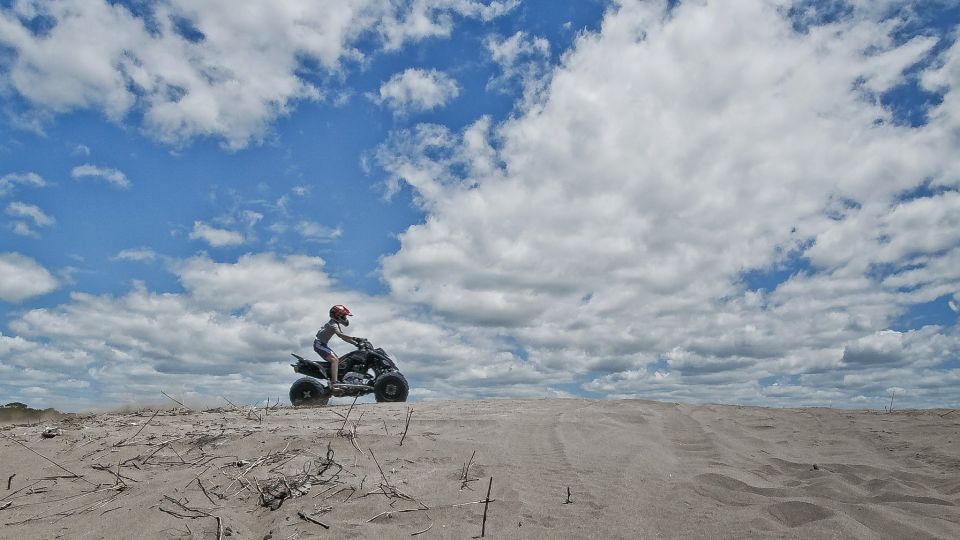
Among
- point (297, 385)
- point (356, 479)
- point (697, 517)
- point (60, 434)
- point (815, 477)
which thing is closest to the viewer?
point (697, 517)

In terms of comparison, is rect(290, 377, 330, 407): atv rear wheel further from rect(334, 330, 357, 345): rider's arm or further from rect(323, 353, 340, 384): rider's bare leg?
rect(334, 330, 357, 345): rider's arm

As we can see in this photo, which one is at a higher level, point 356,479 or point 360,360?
point 360,360

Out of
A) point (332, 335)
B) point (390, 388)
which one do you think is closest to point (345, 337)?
point (332, 335)

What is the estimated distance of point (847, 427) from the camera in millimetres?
7398

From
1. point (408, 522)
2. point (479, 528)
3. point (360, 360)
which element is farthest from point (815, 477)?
point (360, 360)

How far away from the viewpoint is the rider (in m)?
12.1

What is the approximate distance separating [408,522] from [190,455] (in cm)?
246

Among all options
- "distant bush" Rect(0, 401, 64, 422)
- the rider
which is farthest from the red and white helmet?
"distant bush" Rect(0, 401, 64, 422)

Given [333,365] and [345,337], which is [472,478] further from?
[345,337]

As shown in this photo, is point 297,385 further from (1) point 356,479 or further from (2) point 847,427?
(2) point 847,427

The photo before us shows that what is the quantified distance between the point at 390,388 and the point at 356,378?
3.24 feet

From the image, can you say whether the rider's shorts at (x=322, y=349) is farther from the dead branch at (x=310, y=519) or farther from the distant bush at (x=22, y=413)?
the dead branch at (x=310, y=519)

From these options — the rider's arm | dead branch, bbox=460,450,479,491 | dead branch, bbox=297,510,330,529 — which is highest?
the rider's arm

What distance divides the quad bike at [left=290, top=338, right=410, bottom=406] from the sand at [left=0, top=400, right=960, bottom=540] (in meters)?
4.29
